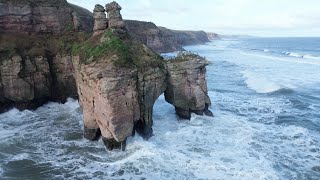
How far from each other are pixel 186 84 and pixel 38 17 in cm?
1546

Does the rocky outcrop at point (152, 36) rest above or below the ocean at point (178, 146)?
above

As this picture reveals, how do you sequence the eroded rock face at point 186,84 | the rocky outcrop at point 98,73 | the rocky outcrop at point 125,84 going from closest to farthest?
the rocky outcrop at point 125,84 < the rocky outcrop at point 98,73 < the eroded rock face at point 186,84

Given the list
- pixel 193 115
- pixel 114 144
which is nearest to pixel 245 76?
pixel 193 115

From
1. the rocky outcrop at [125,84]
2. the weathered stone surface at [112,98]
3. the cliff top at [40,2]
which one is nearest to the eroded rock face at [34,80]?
the rocky outcrop at [125,84]

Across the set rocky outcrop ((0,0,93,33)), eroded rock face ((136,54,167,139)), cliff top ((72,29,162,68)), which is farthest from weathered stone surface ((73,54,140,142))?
rocky outcrop ((0,0,93,33))

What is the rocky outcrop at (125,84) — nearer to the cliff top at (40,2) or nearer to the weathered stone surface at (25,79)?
the weathered stone surface at (25,79)

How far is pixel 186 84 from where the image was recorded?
27812mm

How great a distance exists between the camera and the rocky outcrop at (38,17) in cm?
3209

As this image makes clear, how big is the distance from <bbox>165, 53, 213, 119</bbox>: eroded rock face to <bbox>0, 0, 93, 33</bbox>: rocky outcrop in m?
12.4

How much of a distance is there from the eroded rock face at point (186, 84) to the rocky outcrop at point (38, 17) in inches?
488

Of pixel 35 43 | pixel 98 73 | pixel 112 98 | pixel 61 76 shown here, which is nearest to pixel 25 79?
pixel 61 76

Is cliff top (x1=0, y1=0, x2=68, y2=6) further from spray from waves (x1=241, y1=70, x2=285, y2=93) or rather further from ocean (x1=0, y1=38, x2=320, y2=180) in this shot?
spray from waves (x1=241, y1=70, x2=285, y2=93)

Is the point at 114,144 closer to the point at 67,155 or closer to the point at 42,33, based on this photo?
the point at 67,155

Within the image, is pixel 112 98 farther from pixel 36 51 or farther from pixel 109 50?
pixel 36 51
